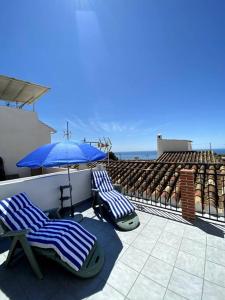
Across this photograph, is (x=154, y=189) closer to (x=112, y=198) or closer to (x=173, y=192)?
(x=173, y=192)

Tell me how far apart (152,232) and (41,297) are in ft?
7.68

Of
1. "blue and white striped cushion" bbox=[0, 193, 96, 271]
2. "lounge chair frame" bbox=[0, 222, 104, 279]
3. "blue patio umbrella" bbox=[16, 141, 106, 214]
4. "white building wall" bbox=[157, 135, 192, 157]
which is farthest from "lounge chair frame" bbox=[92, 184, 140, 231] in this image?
"white building wall" bbox=[157, 135, 192, 157]

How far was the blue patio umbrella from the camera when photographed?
334cm

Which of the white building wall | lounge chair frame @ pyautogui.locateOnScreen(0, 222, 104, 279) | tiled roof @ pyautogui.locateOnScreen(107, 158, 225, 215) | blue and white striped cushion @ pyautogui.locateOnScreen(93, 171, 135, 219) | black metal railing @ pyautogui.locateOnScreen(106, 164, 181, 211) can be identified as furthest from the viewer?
the white building wall

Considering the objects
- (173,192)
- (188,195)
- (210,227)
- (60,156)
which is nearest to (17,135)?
(60,156)

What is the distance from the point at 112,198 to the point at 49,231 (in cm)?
204

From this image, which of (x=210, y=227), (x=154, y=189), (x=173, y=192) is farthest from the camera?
(x=154, y=189)

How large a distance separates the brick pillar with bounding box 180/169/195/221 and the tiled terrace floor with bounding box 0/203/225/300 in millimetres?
537

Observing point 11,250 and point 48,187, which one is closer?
point 11,250

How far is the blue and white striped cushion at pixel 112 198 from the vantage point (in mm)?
3992

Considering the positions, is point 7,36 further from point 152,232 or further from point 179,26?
point 152,232

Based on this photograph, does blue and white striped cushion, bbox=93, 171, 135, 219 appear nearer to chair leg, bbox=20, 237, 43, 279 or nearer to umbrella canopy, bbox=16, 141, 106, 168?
umbrella canopy, bbox=16, 141, 106, 168

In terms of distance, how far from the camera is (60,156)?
3418mm

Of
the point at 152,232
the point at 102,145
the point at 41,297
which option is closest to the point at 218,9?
the point at 152,232
